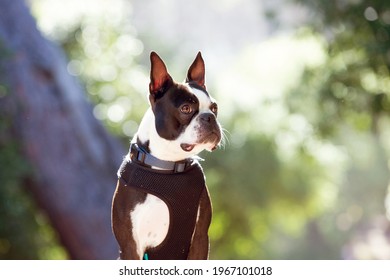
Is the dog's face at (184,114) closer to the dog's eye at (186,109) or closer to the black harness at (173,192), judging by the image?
the dog's eye at (186,109)

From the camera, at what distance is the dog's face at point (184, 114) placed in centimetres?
203

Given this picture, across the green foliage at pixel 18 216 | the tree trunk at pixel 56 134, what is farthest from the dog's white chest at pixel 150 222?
the tree trunk at pixel 56 134

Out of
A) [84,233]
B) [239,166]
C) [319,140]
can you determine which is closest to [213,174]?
[239,166]

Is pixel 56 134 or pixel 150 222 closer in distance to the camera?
pixel 150 222

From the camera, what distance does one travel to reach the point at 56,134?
22.0ft

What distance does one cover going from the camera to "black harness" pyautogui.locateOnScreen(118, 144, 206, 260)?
83.5 inches

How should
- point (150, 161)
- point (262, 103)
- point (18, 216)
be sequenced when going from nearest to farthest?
point (150, 161) → point (18, 216) → point (262, 103)

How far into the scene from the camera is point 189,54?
11703 millimetres

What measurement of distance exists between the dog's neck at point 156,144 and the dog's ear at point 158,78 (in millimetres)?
87

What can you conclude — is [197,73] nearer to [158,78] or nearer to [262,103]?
[158,78]

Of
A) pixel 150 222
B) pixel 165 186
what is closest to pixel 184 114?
pixel 165 186

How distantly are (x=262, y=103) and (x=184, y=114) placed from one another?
603 centimetres

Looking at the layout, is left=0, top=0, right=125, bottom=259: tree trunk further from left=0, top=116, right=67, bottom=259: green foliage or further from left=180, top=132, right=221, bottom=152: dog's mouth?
left=180, top=132, right=221, bottom=152: dog's mouth

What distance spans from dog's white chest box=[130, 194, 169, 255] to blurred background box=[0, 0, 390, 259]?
4122mm
